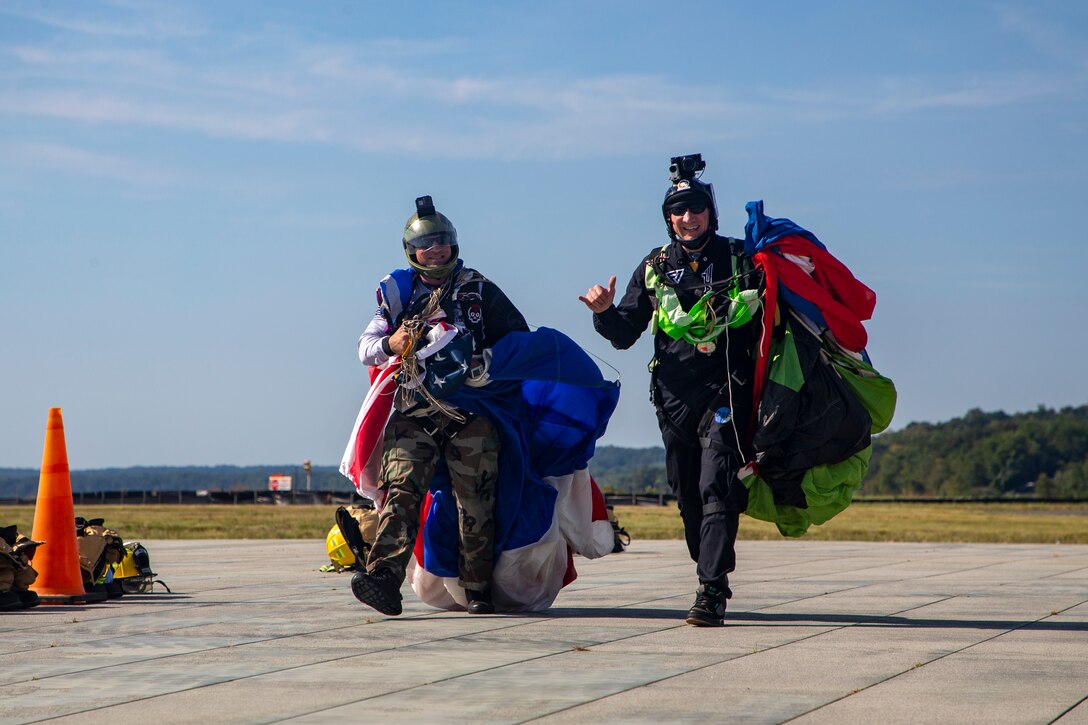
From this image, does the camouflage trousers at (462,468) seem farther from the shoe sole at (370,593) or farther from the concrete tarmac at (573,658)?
the shoe sole at (370,593)

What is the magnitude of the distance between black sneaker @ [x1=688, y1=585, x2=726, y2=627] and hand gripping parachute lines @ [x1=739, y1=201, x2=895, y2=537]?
614 millimetres

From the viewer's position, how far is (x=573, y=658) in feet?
17.3

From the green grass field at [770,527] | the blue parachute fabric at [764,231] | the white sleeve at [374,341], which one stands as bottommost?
the green grass field at [770,527]

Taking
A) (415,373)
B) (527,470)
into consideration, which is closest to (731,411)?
(527,470)

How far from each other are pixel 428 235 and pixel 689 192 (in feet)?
4.65

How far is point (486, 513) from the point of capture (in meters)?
7.39

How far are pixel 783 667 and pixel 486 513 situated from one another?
8.73 feet

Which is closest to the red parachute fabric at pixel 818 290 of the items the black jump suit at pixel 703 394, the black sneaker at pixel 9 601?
the black jump suit at pixel 703 394

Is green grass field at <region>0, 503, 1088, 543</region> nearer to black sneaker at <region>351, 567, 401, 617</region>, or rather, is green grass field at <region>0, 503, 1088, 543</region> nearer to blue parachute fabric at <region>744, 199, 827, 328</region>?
blue parachute fabric at <region>744, 199, 827, 328</region>

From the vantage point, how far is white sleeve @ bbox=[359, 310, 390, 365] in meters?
7.31

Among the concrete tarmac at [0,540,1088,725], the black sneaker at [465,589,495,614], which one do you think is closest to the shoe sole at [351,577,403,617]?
the concrete tarmac at [0,540,1088,725]

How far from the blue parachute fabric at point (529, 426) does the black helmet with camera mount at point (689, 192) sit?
0.97m

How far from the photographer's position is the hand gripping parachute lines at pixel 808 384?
680 centimetres

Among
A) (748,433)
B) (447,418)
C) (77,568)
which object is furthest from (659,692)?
(77,568)
